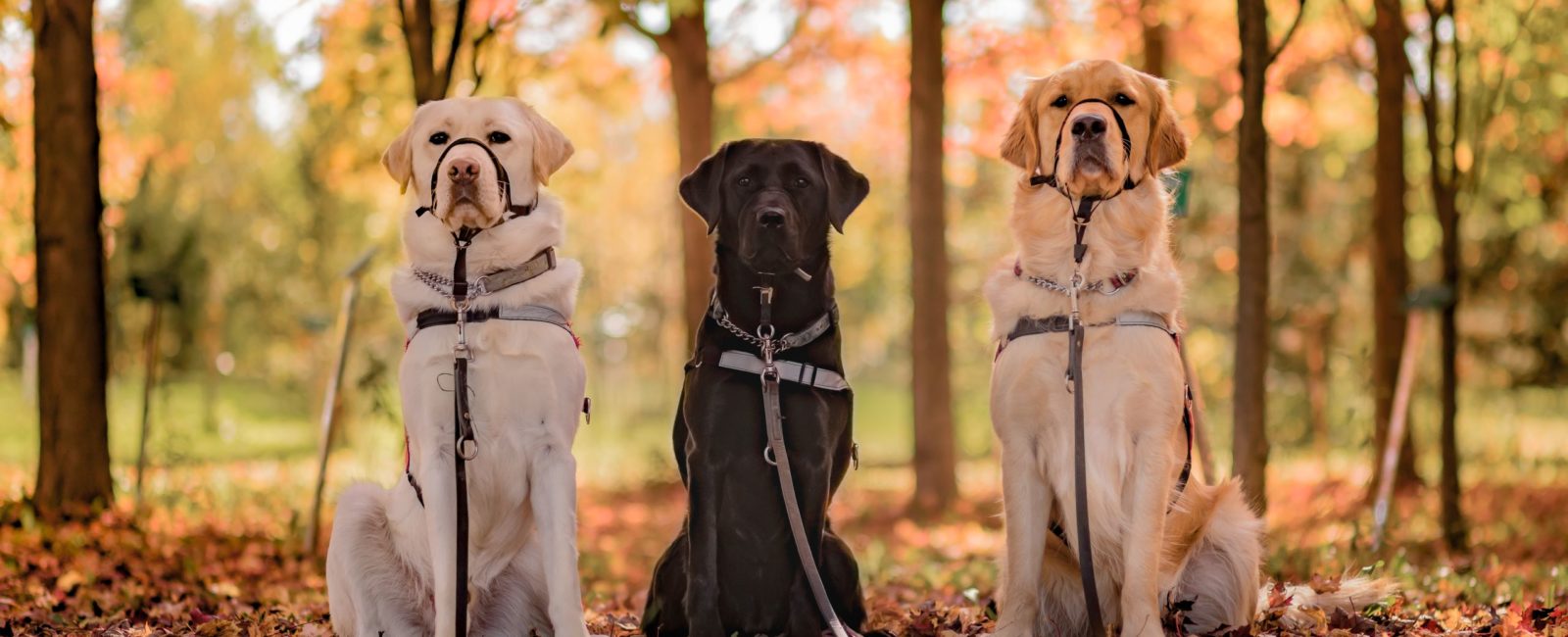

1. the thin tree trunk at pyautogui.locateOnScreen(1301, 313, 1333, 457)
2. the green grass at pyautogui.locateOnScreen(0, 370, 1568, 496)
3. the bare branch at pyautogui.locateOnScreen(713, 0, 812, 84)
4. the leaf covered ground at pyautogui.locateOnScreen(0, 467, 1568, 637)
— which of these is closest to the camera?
the leaf covered ground at pyautogui.locateOnScreen(0, 467, 1568, 637)

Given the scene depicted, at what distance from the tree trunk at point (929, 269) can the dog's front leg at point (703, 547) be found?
22.8 ft

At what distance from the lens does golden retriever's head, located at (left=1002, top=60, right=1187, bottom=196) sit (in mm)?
4160

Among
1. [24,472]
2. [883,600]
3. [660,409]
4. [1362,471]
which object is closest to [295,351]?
[24,472]

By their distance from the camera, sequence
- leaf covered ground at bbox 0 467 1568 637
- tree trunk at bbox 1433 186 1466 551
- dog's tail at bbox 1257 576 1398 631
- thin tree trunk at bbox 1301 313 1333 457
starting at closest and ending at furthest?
dog's tail at bbox 1257 576 1398 631 < leaf covered ground at bbox 0 467 1568 637 < tree trunk at bbox 1433 186 1466 551 < thin tree trunk at bbox 1301 313 1333 457

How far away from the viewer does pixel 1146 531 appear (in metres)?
4.14

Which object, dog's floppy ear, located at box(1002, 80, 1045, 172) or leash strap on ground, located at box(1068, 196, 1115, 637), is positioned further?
dog's floppy ear, located at box(1002, 80, 1045, 172)

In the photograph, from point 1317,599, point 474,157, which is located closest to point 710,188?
point 474,157

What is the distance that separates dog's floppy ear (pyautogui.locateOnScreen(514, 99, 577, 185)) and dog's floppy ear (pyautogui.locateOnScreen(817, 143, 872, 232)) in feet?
2.70

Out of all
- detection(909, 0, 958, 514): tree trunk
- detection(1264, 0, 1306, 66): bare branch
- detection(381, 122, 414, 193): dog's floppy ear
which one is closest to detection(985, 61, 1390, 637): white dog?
detection(381, 122, 414, 193): dog's floppy ear

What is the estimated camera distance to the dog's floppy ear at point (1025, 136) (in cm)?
437

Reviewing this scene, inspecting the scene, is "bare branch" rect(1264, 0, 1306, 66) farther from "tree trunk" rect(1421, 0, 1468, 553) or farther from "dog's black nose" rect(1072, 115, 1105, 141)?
"dog's black nose" rect(1072, 115, 1105, 141)

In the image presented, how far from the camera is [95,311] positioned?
7.43m

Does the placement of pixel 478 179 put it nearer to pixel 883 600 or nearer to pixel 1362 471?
pixel 883 600

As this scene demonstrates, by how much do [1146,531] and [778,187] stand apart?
158 cm
